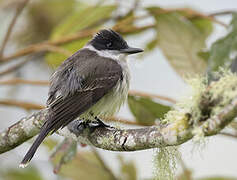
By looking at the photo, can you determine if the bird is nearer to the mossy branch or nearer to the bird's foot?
the bird's foot

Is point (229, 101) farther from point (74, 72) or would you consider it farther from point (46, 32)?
point (46, 32)

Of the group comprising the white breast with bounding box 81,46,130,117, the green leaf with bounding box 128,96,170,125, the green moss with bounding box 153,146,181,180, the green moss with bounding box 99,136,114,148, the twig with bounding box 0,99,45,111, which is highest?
the green moss with bounding box 99,136,114,148

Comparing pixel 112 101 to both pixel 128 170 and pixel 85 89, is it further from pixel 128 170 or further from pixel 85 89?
pixel 128 170

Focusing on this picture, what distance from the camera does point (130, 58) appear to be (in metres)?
3.55

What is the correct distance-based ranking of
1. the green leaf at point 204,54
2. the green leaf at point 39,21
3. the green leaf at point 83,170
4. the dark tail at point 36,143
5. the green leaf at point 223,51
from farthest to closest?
the green leaf at point 39,21 → the green leaf at point 83,170 → the green leaf at point 204,54 → the green leaf at point 223,51 → the dark tail at point 36,143

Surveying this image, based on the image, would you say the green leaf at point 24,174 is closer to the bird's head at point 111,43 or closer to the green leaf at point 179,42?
the bird's head at point 111,43

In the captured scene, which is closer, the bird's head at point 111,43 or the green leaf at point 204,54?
the green leaf at point 204,54

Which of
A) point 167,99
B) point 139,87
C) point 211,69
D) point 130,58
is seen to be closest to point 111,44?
point 130,58

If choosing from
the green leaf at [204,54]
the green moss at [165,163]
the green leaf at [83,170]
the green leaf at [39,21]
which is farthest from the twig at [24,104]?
the green leaf at [39,21]

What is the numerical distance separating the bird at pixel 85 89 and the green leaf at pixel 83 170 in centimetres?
49

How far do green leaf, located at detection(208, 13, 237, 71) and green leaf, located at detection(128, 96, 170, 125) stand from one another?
0.41 metres

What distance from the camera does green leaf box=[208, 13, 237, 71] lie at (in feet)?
9.56

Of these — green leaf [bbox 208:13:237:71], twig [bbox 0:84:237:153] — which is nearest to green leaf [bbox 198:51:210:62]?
green leaf [bbox 208:13:237:71]

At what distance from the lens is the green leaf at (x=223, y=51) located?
291 cm
